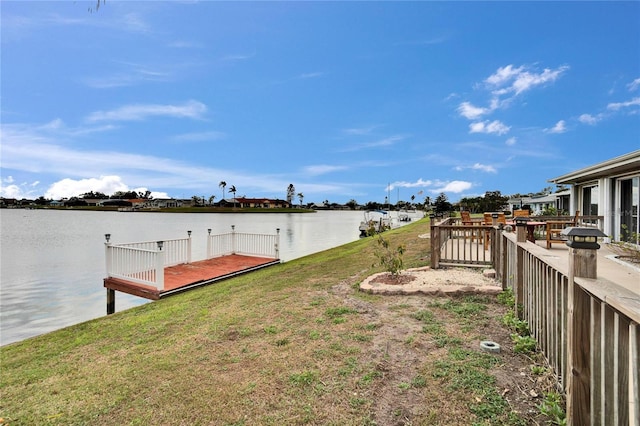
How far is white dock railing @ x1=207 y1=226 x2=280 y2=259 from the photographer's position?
1320cm

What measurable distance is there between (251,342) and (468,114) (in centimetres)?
2283

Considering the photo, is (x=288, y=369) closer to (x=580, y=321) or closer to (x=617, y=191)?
(x=580, y=321)

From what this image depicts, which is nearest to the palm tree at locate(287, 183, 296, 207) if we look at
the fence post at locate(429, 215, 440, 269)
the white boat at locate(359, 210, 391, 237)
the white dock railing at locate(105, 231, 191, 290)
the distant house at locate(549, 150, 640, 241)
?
the white boat at locate(359, 210, 391, 237)

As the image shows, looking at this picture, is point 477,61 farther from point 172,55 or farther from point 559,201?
point 172,55

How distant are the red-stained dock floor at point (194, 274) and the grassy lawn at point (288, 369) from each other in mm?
3054

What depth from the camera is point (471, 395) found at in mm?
2467

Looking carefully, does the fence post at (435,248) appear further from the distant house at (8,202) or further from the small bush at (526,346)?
the distant house at (8,202)

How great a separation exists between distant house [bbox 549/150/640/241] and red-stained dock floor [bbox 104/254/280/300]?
10944mm

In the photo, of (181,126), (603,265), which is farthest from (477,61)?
(181,126)

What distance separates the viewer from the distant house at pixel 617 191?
8336 millimetres

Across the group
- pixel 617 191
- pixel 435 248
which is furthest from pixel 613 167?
pixel 435 248

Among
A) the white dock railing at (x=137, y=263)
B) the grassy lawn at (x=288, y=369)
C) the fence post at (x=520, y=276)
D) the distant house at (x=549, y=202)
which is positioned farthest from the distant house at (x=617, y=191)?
the white dock railing at (x=137, y=263)

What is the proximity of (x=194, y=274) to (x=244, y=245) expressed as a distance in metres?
3.97

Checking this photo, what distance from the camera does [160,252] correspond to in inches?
328
